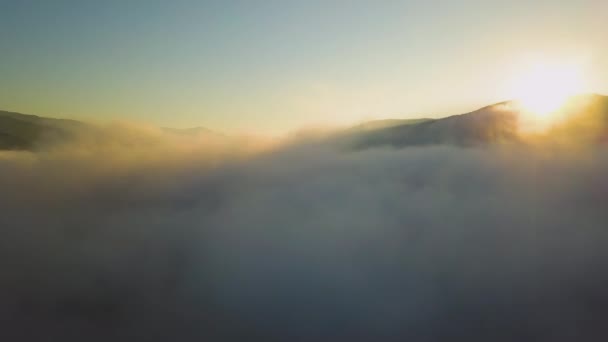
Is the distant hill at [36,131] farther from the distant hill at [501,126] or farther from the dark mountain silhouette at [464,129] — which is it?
the distant hill at [501,126]

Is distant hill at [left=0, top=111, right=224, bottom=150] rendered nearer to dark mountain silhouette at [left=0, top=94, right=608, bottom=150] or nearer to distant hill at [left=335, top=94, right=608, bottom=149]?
dark mountain silhouette at [left=0, top=94, right=608, bottom=150]

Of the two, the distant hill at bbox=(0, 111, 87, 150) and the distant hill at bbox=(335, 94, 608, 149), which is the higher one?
the distant hill at bbox=(0, 111, 87, 150)

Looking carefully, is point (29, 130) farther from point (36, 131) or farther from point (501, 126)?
point (501, 126)

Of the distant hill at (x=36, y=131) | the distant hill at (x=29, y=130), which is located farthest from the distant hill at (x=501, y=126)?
the distant hill at (x=29, y=130)

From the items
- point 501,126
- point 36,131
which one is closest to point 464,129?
point 501,126

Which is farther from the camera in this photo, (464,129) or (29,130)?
(29,130)

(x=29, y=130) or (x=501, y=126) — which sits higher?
(x=29, y=130)

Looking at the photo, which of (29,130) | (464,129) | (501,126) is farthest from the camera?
(29,130)

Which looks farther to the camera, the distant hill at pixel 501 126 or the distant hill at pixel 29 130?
the distant hill at pixel 29 130

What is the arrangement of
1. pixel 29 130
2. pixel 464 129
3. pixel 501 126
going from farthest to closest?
pixel 29 130, pixel 464 129, pixel 501 126

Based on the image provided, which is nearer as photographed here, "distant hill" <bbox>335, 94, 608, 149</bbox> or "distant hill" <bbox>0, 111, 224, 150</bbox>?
"distant hill" <bbox>335, 94, 608, 149</bbox>

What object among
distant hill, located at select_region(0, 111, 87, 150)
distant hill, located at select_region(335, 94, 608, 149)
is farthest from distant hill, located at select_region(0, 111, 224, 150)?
distant hill, located at select_region(335, 94, 608, 149)
